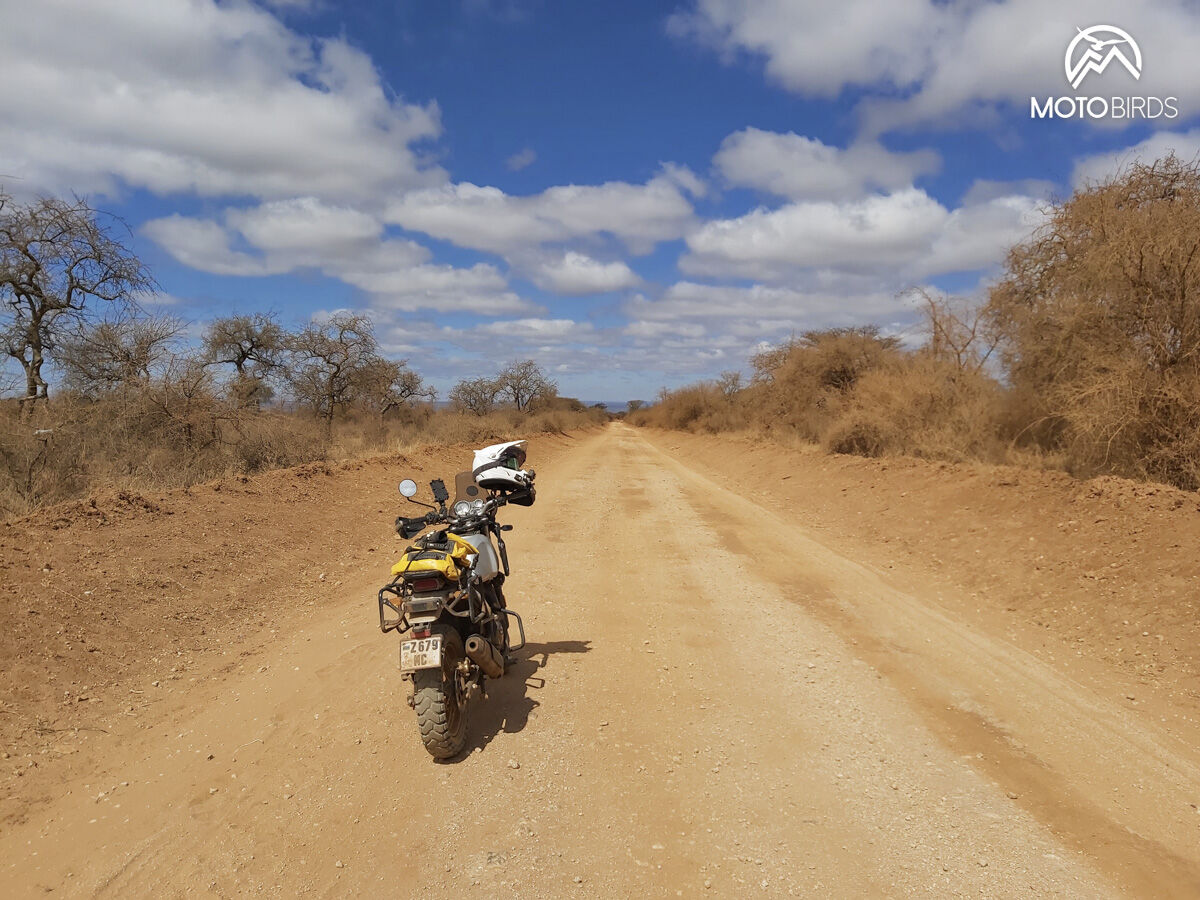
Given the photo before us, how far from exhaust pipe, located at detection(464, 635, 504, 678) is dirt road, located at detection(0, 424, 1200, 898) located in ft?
1.09

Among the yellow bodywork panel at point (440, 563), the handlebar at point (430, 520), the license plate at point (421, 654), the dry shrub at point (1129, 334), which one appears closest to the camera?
the license plate at point (421, 654)

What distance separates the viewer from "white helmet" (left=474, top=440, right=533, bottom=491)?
487cm

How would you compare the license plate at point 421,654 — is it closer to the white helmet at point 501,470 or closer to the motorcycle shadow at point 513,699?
the motorcycle shadow at point 513,699

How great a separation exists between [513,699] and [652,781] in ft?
4.39

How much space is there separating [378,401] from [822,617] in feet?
73.8

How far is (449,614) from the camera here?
4.05 metres

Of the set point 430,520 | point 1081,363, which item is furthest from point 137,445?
point 1081,363

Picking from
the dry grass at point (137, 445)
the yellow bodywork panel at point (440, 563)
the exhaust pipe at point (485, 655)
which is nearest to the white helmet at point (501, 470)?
the yellow bodywork panel at point (440, 563)

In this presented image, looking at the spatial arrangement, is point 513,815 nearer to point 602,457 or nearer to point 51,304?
point 51,304

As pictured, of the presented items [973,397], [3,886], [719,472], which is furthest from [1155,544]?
[719,472]

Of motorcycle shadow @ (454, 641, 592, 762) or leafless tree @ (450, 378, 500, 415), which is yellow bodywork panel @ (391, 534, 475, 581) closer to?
motorcycle shadow @ (454, 641, 592, 762)

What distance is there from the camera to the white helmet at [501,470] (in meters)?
4.87

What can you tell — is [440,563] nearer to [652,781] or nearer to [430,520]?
[430,520]

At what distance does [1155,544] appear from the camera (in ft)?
22.7
